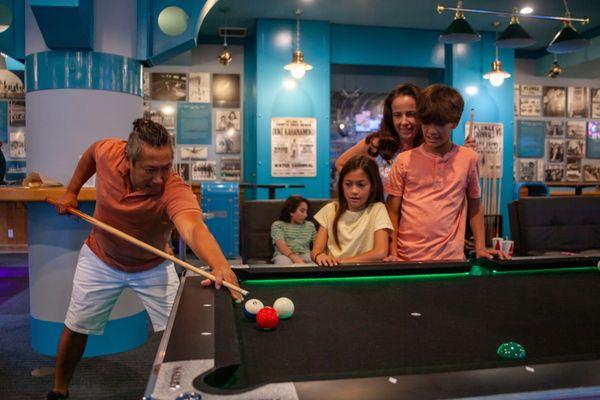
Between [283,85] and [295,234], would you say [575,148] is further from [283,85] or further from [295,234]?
[295,234]

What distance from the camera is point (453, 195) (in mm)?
2172

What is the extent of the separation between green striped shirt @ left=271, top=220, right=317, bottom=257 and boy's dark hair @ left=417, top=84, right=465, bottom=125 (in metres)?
1.62

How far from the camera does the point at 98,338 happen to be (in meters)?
3.21

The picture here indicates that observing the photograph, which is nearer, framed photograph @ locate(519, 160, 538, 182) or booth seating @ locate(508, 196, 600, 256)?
booth seating @ locate(508, 196, 600, 256)

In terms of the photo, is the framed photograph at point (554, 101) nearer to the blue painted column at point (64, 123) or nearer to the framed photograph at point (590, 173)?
the framed photograph at point (590, 173)

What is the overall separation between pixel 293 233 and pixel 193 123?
4.85 meters

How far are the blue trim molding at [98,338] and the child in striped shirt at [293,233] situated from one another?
103 cm

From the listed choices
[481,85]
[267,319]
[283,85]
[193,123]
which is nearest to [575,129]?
[481,85]

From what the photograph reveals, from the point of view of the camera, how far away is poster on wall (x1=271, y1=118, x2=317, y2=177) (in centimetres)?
729

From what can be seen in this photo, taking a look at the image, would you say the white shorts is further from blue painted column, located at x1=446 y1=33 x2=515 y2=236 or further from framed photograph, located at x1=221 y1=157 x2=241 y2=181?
blue painted column, located at x1=446 y1=33 x2=515 y2=236

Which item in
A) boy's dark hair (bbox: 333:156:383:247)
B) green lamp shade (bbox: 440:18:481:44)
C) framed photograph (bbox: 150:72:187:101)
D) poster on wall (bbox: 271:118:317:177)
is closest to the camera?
boy's dark hair (bbox: 333:156:383:247)

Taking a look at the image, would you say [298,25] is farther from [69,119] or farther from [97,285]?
[97,285]

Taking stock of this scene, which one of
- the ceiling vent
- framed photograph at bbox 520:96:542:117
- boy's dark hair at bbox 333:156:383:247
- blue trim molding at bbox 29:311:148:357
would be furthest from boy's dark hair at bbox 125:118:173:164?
framed photograph at bbox 520:96:542:117

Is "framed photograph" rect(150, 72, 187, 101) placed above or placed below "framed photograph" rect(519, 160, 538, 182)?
above
